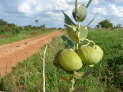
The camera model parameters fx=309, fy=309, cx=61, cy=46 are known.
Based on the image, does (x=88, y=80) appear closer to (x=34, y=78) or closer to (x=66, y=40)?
(x=34, y=78)

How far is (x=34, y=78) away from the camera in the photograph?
253 inches

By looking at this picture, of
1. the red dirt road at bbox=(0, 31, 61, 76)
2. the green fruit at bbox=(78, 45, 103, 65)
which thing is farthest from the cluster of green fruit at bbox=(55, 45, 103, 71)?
the red dirt road at bbox=(0, 31, 61, 76)

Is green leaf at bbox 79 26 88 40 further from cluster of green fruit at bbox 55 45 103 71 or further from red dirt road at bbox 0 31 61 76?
red dirt road at bbox 0 31 61 76

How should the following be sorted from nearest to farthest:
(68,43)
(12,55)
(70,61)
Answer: (70,61) → (68,43) → (12,55)

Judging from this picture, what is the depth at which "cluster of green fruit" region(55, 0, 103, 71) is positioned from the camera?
0.89m

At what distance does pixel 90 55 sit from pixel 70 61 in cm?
6

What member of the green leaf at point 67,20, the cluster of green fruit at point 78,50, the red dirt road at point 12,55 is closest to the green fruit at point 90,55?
the cluster of green fruit at point 78,50

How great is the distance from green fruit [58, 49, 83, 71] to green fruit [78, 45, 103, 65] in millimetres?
17

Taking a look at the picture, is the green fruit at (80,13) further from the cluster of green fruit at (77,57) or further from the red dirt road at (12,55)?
the red dirt road at (12,55)

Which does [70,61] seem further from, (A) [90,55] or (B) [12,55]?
(B) [12,55]

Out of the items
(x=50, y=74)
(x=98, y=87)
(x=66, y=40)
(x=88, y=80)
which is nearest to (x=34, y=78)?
(x=50, y=74)

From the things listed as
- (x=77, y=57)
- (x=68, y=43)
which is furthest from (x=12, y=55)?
(x=77, y=57)

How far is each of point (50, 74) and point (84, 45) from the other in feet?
18.1

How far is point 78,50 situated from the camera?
93cm
